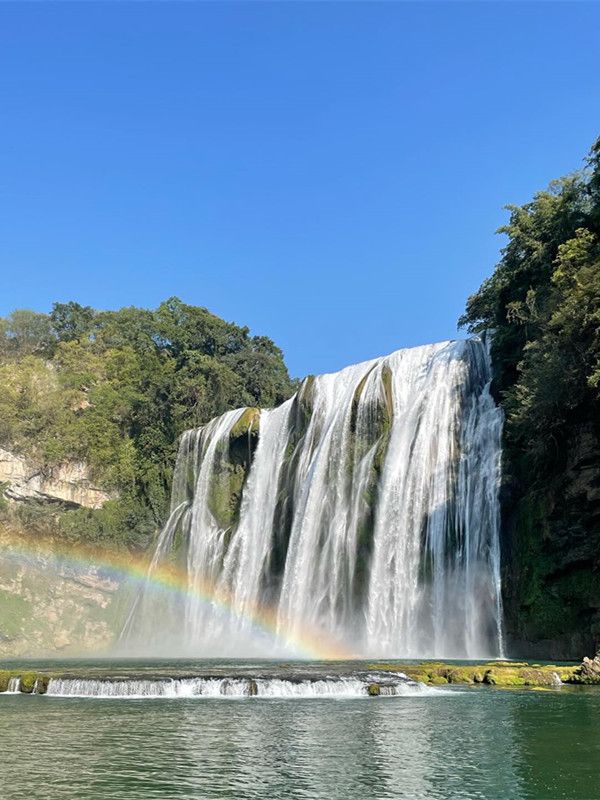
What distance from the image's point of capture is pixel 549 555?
1005 inches

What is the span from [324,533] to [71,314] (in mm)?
48362

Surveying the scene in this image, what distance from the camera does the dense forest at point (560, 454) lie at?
23.9 meters

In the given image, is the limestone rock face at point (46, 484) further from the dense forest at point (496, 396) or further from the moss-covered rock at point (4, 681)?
the moss-covered rock at point (4, 681)

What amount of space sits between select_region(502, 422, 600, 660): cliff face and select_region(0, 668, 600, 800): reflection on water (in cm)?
755

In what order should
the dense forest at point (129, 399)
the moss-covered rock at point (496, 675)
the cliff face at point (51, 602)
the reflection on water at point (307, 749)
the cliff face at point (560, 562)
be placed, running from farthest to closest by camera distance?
the dense forest at point (129, 399), the cliff face at point (51, 602), the cliff face at point (560, 562), the moss-covered rock at point (496, 675), the reflection on water at point (307, 749)

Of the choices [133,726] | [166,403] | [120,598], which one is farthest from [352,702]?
[166,403]

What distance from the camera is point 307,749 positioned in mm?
11656

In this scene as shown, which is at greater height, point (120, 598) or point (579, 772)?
point (120, 598)

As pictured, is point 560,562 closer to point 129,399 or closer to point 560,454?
point 560,454

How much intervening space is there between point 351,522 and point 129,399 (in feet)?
85.7

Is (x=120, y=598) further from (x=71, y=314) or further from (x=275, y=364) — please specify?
(x=71, y=314)

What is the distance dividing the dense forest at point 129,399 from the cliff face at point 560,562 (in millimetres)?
28033

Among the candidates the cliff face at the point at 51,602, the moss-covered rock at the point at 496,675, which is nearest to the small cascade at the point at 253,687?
the moss-covered rock at the point at 496,675

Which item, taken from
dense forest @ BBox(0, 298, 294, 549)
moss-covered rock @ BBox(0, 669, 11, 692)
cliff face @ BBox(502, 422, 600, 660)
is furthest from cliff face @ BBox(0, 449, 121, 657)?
cliff face @ BBox(502, 422, 600, 660)
